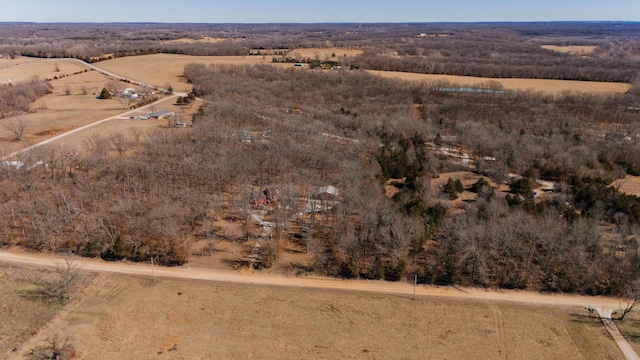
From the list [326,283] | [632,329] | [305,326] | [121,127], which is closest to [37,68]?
[121,127]

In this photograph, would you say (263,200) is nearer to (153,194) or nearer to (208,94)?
(153,194)

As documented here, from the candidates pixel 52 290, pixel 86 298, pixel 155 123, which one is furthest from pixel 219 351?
pixel 155 123

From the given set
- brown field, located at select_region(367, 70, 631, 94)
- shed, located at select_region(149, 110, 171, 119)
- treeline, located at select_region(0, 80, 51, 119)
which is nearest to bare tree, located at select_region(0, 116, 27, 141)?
treeline, located at select_region(0, 80, 51, 119)

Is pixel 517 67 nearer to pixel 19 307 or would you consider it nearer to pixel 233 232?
pixel 233 232

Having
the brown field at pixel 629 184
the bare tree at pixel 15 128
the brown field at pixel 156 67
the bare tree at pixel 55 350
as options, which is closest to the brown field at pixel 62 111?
the bare tree at pixel 15 128

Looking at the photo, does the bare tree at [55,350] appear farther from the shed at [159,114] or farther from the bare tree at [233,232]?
the shed at [159,114]

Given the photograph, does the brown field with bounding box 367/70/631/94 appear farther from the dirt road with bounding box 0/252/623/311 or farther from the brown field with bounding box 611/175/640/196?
the dirt road with bounding box 0/252/623/311
